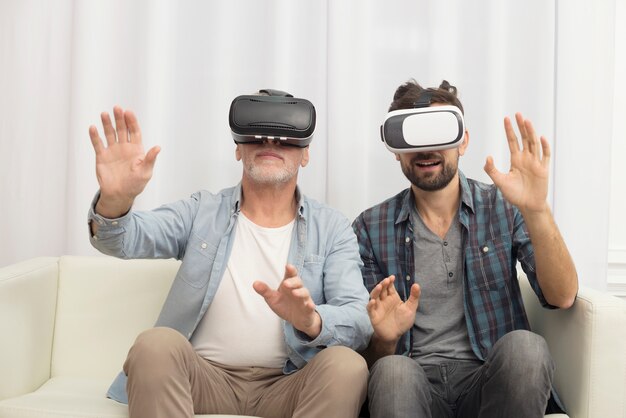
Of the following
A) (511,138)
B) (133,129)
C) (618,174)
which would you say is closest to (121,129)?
(133,129)

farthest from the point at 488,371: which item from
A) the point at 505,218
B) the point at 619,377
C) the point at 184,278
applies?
the point at 184,278

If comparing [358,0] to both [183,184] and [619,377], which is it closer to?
[183,184]

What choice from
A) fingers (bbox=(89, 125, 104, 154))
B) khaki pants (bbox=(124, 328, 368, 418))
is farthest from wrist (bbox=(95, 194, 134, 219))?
khaki pants (bbox=(124, 328, 368, 418))

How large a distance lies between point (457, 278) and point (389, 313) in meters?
0.25

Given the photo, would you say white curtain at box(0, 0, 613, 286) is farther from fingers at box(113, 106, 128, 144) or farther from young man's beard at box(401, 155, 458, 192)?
fingers at box(113, 106, 128, 144)

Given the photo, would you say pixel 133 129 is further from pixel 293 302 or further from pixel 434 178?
pixel 434 178

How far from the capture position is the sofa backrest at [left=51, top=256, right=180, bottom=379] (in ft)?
6.63

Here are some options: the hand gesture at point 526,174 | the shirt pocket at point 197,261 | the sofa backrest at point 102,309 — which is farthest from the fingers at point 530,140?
the sofa backrest at point 102,309

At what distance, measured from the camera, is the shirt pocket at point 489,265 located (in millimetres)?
1814

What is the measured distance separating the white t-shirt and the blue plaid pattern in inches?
11.0

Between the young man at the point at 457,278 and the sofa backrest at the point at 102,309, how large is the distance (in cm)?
64

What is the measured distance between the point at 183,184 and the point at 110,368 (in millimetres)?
617

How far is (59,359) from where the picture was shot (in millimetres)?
2014

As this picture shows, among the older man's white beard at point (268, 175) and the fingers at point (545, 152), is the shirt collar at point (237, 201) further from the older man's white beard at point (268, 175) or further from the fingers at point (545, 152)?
the fingers at point (545, 152)
